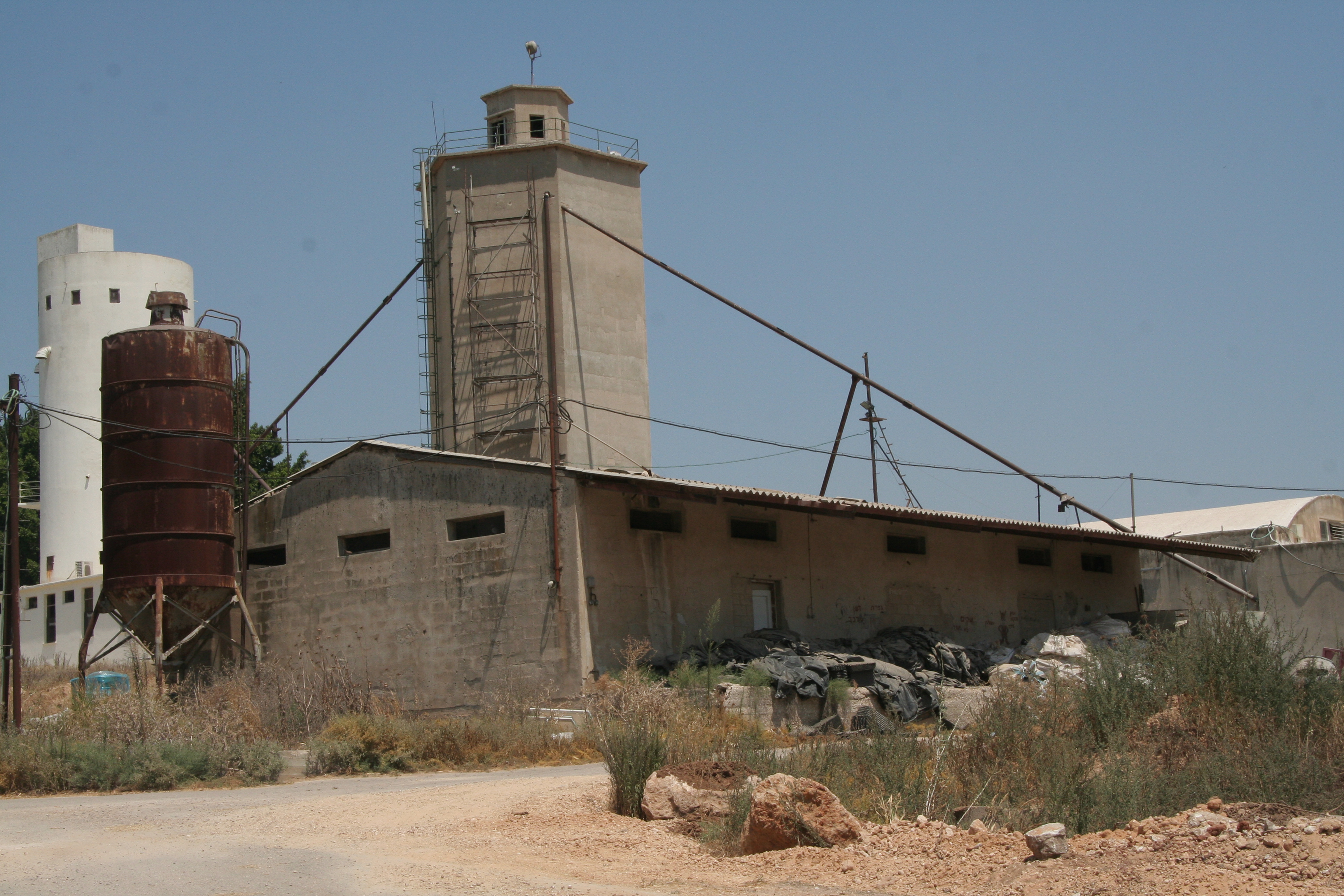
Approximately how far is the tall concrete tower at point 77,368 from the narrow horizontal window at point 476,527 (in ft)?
82.6

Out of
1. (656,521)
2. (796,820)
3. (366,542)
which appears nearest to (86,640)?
(366,542)

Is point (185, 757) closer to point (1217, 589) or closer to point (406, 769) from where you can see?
point (406, 769)

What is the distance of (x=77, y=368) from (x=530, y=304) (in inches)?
900

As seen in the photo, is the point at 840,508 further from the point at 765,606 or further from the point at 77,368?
the point at 77,368

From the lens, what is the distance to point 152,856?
353 inches

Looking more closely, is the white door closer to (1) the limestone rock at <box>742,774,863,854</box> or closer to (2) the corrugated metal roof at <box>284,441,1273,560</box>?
(2) the corrugated metal roof at <box>284,441,1273,560</box>

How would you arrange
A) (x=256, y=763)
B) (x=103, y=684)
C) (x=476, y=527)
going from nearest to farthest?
(x=256, y=763) < (x=476, y=527) < (x=103, y=684)

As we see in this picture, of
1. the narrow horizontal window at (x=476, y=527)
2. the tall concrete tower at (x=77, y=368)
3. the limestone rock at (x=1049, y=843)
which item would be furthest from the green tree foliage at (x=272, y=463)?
the limestone rock at (x=1049, y=843)

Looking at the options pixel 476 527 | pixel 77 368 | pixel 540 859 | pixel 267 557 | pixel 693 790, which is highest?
pixel 77 368

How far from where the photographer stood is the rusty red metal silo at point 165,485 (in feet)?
74.7

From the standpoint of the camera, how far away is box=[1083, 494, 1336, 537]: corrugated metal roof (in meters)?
39.4

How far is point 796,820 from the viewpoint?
28.4 feet

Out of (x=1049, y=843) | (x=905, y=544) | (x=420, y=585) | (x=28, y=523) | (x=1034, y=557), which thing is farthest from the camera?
(x=28, y=523)

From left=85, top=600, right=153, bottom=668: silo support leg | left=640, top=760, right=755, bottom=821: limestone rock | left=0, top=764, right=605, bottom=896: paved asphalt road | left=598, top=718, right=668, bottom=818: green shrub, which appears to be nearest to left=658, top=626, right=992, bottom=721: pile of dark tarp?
left=598, top=718, right=668, bottom=818: green shrub
